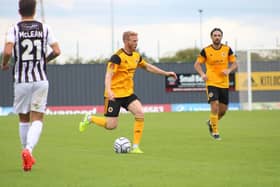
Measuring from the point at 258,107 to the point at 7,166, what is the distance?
2838 centimetres

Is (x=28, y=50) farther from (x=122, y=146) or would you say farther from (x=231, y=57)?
(x=231, y=57)

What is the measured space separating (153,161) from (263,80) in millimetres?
28417

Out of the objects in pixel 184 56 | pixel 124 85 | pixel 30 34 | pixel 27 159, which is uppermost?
pixel 184 56

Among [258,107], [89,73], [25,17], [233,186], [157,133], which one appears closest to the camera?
[233,186]

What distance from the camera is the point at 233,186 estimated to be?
861cm

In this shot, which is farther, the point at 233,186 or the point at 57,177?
the point at 57,177

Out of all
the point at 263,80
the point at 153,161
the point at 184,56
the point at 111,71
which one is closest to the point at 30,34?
the point at 153,161

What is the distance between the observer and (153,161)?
11609 mm

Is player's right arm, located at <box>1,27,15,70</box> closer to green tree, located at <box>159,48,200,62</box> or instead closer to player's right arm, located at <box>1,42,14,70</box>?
player's right arm, located at <box>1,42,14,70</box>

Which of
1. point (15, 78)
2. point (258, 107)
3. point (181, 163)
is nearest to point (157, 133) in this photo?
point (181, 163)

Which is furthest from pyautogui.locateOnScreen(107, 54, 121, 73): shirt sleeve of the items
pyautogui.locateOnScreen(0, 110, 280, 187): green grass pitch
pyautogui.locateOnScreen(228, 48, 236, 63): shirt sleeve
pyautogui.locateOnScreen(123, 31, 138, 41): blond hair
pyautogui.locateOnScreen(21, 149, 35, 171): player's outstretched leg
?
pyautogui.locateOnScreen(228, 48, 236, 63): shirt sleeve

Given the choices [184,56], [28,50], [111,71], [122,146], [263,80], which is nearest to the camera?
[28,50]

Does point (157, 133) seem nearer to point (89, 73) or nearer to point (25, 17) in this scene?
point (25, 17)

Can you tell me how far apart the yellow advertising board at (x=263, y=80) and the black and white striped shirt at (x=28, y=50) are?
29.5m
